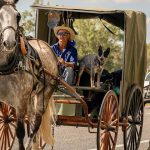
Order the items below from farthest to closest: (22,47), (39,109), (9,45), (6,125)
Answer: (6,125) → (39,109) → (22,47) → (9,45)

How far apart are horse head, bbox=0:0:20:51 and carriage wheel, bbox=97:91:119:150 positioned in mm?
2423

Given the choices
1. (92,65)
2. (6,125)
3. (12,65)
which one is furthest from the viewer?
(92,65)

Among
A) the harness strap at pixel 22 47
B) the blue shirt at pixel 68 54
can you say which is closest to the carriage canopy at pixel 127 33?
the blue shirt at pixel 68 54

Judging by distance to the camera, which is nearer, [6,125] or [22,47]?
[22,47]

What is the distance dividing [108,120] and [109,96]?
0.38 metres

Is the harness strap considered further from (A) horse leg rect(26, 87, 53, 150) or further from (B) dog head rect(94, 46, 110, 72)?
(B) dog head rect(94, 46, 110, 72)

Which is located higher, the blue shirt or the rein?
the blue shirt

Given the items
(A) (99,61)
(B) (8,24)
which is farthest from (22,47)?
(A) (99,61)

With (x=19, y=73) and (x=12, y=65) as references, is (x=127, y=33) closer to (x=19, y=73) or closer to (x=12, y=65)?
(x=19, y=73)

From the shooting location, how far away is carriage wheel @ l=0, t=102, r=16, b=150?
9.26m

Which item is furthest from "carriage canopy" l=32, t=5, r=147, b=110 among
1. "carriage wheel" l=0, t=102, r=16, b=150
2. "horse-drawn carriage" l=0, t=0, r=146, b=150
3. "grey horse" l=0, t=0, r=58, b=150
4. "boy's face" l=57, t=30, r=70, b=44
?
"carriage wheel" l=0, t=102, r=16, b=150

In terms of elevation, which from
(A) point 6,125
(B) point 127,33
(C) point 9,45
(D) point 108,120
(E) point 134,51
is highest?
(B) point 127,33

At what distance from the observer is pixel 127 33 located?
9492 millimetres

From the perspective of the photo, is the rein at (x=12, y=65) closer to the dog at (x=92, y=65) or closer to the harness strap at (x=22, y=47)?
the harness strap at (x=22, y=47)
